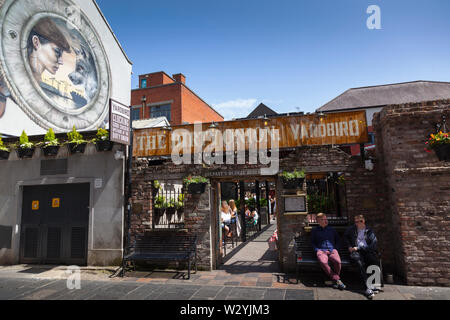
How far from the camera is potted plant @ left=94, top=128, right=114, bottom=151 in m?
8.07

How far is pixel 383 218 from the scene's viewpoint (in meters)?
6.45

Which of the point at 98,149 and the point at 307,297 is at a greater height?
the point at 98,149

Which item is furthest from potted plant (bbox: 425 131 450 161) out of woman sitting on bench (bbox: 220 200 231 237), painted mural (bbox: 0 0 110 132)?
painted mural (bbox: 0 0 110 132)

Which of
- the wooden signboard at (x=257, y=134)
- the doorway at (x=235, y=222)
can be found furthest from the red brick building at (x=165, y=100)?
the wooden signboard at (x=257, y=134)

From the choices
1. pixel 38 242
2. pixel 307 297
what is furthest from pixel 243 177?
pixel 38 242

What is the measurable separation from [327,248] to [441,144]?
310 centimetres

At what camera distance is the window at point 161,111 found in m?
28.0

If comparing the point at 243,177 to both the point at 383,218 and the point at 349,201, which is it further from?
the point at 383,218

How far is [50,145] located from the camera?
8391mm

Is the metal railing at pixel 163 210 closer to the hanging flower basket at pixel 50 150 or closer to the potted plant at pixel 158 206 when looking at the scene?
the potted plant at pixel 158 206

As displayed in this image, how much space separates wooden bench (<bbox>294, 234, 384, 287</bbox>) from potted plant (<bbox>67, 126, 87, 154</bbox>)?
6.61 meters

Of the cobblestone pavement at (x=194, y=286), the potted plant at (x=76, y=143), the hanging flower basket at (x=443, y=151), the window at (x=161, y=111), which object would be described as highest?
the window at (x=161, y=111)

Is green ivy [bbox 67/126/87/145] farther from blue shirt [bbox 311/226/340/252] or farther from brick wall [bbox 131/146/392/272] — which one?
blue shirt [bbox 311/226/340/252]

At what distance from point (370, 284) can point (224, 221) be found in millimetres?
5437
